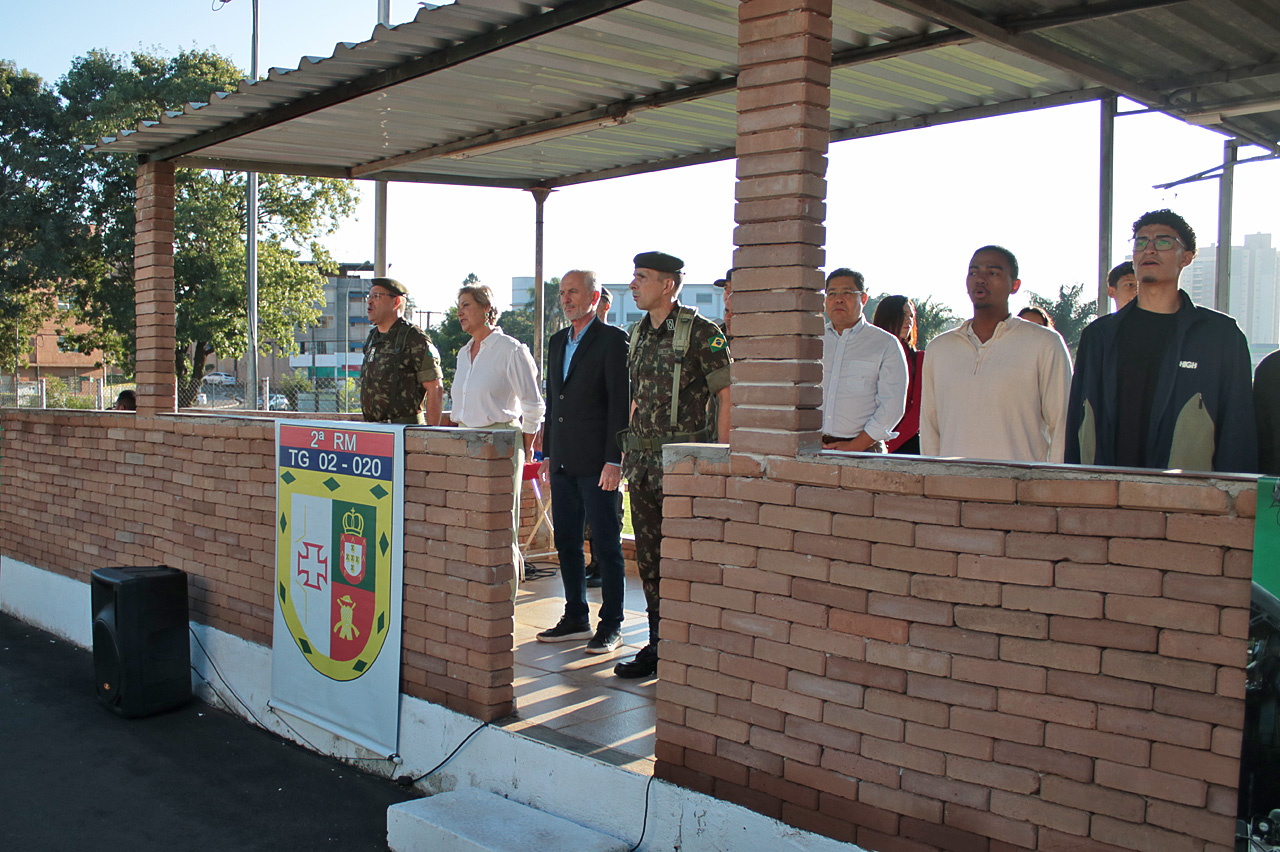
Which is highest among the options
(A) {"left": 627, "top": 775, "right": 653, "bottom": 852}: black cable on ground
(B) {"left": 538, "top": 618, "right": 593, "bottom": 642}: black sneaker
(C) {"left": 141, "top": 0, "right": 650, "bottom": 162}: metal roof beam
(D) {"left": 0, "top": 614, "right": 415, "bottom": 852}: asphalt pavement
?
(C) {"left": 141, "top": 0, "right": 650, "bottom": 162}: metal roof beam

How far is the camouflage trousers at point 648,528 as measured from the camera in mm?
4840

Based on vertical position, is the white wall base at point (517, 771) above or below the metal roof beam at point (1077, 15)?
below

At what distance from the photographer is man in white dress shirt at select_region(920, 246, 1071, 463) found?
3771 millimetres

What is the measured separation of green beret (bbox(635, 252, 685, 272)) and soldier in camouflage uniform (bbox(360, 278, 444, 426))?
169 cm

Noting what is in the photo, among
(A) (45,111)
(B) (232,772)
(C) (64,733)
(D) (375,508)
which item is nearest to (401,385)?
(D) (375,508)

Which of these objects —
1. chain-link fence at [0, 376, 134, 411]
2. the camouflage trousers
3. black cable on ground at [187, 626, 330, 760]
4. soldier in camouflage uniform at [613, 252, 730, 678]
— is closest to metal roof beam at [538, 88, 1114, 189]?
soldier in camouflage uniform at [613, 252, 730, 678]

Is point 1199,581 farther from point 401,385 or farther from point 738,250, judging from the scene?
point 401,385

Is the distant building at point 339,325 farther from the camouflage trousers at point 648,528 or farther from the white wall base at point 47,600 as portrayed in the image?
the camouflage trousers at point 648,528

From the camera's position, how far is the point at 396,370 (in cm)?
599

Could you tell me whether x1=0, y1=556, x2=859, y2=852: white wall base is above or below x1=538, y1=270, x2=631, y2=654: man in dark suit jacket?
below

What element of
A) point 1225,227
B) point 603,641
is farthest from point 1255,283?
point 603,641

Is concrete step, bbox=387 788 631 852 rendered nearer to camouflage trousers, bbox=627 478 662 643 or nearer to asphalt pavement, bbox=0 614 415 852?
asphalt pavement, bbox=0 614 415 852

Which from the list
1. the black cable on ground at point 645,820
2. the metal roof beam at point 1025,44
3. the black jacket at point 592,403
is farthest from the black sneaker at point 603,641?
the metal roof beam at point 1025,44

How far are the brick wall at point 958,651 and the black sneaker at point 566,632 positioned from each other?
212 cm
